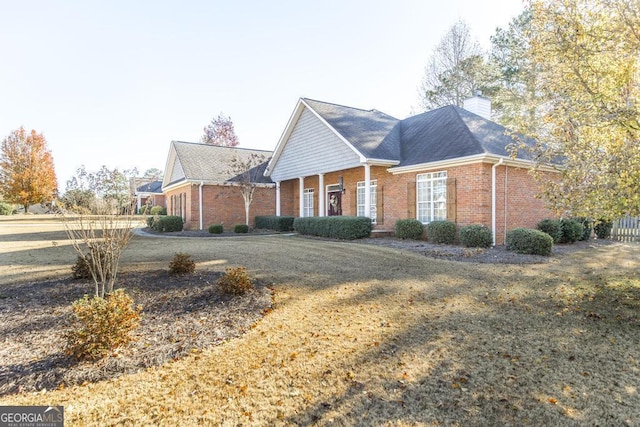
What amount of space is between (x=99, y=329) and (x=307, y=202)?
1702 centimetres

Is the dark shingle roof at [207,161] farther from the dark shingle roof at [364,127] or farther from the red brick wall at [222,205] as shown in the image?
the dark shingle roof at [364,127]

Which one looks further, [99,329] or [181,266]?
[181,266]

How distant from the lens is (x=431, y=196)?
42.7 ft

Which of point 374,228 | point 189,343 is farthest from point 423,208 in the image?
point 189,343

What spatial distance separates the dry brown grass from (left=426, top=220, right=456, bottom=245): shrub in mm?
5218

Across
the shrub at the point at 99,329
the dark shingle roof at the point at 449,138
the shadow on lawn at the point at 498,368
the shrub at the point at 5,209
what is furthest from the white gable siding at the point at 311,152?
the shrub at the point at 5,209

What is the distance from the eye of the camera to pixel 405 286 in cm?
614

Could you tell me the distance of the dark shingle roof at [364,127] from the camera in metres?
14.4

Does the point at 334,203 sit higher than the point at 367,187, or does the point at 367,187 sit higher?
the point at 367,187

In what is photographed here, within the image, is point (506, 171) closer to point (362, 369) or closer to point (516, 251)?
point (516, 251)

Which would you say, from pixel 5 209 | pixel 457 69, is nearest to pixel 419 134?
pixel 457 69

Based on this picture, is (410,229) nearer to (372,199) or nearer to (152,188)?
(372,199)

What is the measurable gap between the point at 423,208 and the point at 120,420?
1231 cm

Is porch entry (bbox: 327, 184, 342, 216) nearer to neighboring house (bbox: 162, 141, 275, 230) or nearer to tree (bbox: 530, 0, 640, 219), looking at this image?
neighboring house (bbox: 162, 141, 275, 230)
